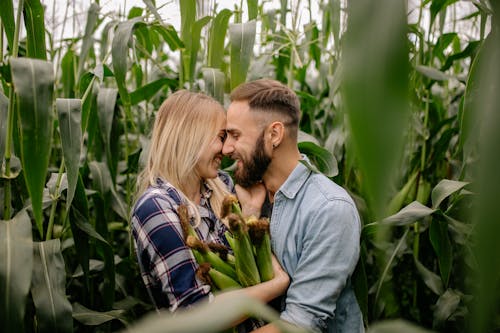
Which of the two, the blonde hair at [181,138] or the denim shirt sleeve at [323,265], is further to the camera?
the blonde hair at [181,138]

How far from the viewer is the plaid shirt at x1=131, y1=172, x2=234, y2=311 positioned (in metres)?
1.25

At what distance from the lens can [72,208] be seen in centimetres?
143

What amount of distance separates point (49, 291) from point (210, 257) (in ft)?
1.38

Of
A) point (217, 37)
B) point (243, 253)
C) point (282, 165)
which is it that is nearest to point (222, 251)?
point (243, 253)

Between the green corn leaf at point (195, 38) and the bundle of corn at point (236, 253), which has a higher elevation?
the green corn leaf at point (195, 38)

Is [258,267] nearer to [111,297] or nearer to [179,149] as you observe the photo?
[179,149]

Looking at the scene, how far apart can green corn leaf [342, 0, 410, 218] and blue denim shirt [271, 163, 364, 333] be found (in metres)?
1.07

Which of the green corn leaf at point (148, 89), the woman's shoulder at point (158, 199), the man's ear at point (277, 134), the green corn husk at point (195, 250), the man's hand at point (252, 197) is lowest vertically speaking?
the man's hand at point (252, 197)

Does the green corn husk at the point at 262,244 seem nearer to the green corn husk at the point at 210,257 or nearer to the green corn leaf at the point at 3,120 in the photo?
the green corn husk at the point at 210,257

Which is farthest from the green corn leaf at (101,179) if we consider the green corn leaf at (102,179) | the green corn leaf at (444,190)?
the green corn leaf at (444,190)

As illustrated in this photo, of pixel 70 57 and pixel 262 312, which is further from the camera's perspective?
pixel 70 57

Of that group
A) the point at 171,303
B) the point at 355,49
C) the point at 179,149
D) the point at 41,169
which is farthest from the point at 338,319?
the point at 355,49

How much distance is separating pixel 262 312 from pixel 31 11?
896 millimetres

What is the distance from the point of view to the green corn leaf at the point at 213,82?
1638mm
